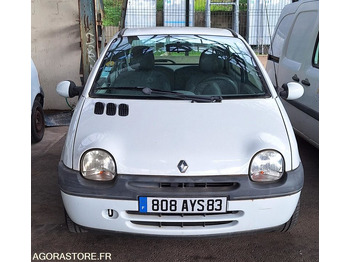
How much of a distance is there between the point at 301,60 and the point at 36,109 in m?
3.38

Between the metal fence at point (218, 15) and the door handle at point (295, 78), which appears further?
the metal fence at point (218, 15)

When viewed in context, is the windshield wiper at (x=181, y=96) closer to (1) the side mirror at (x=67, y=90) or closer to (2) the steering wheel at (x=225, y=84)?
(2) the steering wheel at (x=225, y=84)

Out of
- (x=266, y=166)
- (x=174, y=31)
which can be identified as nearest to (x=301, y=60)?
(x=174, y=31)

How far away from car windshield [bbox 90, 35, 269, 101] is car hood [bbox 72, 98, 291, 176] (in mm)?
198

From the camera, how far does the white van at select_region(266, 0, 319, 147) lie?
394cm

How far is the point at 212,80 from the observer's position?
10.4 feet

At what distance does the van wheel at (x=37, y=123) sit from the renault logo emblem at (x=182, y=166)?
3184 millimetres

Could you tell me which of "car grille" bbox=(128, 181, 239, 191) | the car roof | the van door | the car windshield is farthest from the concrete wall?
"car grille" bbox=(128, 181, 239, 191)

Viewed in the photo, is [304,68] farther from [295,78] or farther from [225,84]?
[225,84]

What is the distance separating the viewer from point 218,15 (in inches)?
474

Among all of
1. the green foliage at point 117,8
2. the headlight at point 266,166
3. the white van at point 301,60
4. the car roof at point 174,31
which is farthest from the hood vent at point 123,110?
the green foliage at point 117,8

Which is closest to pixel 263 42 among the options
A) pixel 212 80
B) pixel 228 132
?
pixel 212 80

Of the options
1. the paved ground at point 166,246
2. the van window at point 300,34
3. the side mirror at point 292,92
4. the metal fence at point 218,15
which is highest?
the metal fence at point 218,15

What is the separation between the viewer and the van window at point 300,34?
431 centimetres
